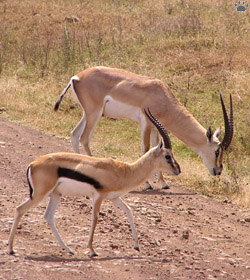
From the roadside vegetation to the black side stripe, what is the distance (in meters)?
3.07

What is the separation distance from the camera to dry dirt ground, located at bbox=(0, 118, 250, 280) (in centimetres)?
538

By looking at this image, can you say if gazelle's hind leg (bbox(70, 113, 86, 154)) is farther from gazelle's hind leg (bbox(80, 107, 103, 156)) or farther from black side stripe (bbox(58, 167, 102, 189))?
black side stripe (bbox(58, 167, 102, 189))

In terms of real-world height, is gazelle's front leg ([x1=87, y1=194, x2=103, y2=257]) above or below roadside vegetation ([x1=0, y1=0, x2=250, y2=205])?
Answer: below

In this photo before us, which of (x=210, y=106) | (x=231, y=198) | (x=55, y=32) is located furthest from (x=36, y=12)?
(x=231, y=198)

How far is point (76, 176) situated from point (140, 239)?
46.1 inches

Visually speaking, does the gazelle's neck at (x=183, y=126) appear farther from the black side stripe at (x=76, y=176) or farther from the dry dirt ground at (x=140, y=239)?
the black side stripe at (x=76, y=176)

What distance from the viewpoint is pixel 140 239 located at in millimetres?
6391

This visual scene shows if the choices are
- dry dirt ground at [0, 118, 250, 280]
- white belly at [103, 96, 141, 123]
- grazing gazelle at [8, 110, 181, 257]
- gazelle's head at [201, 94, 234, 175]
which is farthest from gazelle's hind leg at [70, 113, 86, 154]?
grazing gazelle at [8, 110, 181, 257]

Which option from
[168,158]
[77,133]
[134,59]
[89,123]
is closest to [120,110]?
[89,123]

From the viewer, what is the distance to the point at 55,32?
60.8 ft

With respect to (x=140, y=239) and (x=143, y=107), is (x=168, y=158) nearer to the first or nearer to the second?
(x=140, y=239)

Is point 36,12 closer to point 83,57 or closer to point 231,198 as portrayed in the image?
point 83,57

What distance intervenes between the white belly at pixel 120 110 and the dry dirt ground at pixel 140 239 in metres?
1.29

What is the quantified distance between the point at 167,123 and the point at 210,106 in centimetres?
390
